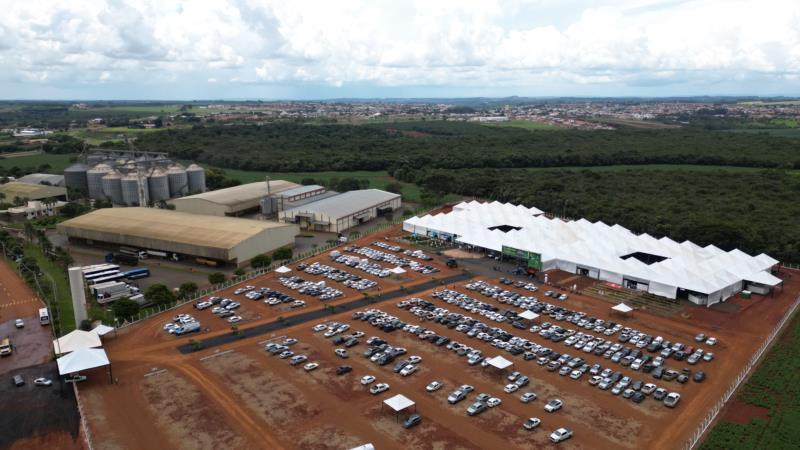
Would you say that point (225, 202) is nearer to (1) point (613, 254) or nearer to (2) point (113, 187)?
(2) point (113, 187)

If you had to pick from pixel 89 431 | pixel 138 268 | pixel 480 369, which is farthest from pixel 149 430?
pixel 138 268

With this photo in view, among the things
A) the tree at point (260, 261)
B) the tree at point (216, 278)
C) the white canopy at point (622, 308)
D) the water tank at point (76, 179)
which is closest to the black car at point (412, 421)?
the white canopy at point (622, 308)

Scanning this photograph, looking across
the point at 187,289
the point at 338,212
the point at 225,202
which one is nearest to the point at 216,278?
the point at 187,289

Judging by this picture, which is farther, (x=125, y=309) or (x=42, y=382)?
(x=125, y=309)

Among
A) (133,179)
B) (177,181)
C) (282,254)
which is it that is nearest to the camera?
(282,254)

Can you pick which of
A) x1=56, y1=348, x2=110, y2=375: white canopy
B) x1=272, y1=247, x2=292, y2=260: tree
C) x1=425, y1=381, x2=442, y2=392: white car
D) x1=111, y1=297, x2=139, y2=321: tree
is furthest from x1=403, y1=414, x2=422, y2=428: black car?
x1=272, y1=247, x2=292, y2=260: tree

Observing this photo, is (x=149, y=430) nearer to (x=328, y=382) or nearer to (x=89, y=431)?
(x=89, y=431)
